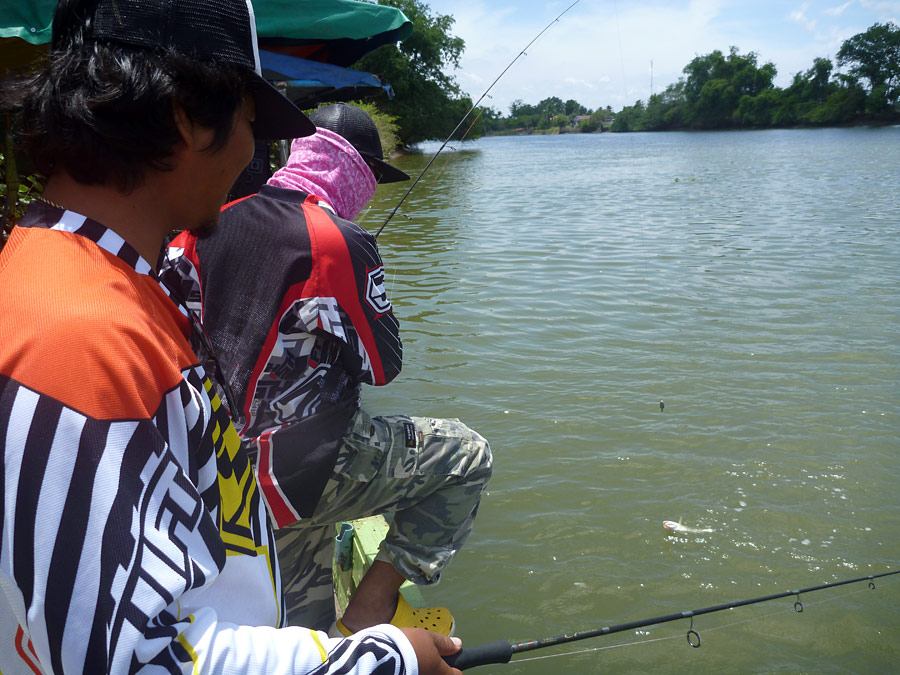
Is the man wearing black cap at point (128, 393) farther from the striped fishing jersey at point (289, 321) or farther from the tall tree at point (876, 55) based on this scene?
the tall tree at point (876, 55)

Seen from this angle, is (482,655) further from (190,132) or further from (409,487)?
(190,132)

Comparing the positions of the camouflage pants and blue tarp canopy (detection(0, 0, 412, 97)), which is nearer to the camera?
the camouflage pants

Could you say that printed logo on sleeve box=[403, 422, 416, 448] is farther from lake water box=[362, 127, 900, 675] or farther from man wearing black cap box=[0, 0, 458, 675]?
lake water box=[362, 127, 900, 675]

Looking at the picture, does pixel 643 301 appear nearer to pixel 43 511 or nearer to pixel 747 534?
pixel 747 534

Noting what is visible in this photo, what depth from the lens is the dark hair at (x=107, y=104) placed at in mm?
1120

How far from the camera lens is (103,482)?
94cm

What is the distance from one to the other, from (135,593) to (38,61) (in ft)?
3.27

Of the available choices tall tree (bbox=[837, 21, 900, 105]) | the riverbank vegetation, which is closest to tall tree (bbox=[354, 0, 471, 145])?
the riverbank vegetation

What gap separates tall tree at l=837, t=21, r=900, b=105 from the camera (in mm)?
82188

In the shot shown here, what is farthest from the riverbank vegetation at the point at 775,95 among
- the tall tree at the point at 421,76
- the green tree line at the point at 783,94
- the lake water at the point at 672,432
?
the lake water at the point at 672,432

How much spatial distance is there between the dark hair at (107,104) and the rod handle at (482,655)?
5.02 ft

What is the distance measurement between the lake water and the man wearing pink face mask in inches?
44.0

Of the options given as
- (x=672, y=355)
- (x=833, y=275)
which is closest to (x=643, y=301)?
(x=672, y=355)

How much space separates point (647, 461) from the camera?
4.98 meters
